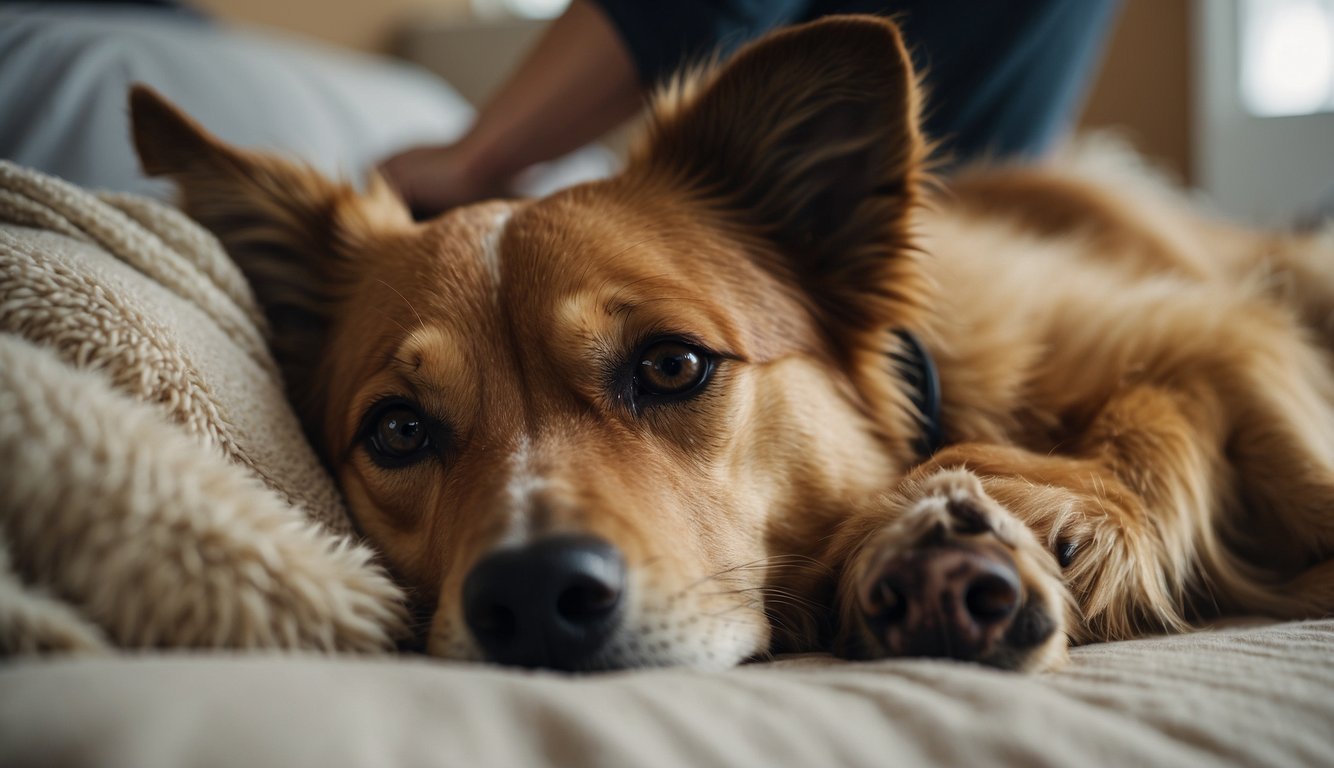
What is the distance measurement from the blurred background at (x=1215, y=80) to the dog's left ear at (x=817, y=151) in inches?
147

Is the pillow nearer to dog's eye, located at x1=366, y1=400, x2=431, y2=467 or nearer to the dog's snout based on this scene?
dog's eye, located at x1=366, y1=400, x2=431, y2=467

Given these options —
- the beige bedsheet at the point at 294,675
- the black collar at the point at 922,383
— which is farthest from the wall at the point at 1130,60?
the beige bedsheet at the point at 294,675

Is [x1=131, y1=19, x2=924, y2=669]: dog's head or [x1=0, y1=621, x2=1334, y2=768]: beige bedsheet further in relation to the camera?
[x1=131, y1=19, x2=924, y2=669]: dog's head

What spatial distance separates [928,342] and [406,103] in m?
2.24

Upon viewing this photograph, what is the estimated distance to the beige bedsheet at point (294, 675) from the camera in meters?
0.54

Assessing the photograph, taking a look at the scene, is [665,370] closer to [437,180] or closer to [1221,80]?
[437,180]

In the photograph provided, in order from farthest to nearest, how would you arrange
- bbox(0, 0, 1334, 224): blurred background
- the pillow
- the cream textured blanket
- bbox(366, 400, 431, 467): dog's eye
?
1. bbox(0, 0, 1334, 224): blurred background
2. the pillow
3. bbox(366, 400, 431, 467): dog's eye
4. the cream textured blanket

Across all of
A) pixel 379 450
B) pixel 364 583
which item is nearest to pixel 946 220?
pixel 379 450

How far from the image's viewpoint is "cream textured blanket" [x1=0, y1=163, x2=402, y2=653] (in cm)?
67

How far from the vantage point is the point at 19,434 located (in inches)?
27.6

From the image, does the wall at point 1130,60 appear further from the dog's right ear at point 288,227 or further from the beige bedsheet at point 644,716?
the beige bedsheet at point 644,716

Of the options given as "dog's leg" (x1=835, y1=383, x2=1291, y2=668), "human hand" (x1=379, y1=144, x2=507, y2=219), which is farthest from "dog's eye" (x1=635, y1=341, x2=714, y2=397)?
"human hand" (x1=379, y1=144, x2=507, y2=219)

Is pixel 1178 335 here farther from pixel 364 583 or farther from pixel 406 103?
pixel 406 103

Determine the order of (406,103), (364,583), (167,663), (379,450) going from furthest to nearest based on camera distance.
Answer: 1. (406,103)
2. (379,450)
3. (364,583)
4. (167,663)
